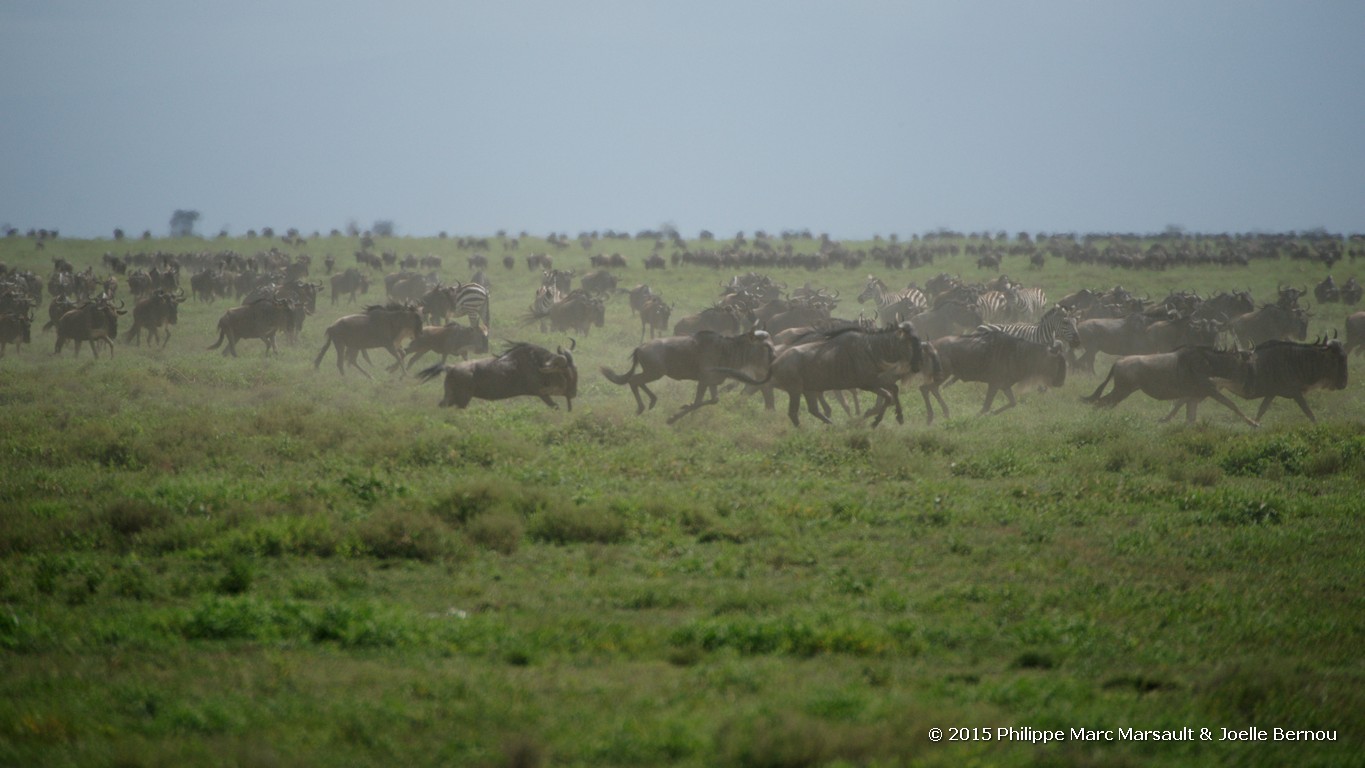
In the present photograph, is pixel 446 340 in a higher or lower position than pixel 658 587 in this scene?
higher

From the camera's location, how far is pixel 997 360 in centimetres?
1970

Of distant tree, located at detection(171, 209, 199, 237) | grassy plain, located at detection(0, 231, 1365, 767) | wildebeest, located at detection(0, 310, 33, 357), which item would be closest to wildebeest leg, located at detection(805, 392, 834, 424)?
grassy plain, located at detection(0, 231, 1365, 767)

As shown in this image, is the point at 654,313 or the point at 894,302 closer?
the point at 654,313

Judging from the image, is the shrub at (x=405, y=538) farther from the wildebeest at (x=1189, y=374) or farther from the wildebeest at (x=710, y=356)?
the wildebeest at (x=1189, y=374)

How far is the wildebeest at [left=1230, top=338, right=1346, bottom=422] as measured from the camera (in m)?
18.2

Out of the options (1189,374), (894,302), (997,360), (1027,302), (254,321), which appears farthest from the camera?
(894,302)

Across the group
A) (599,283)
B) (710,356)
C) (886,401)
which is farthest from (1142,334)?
(599,283)

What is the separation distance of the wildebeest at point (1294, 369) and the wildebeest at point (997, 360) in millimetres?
3186

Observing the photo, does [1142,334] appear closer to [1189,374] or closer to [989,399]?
[1189,374]

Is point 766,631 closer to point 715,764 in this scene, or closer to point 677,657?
point 677,657

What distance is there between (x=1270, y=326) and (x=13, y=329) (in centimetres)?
3257

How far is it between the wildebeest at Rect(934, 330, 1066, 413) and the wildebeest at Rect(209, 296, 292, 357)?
17.0m

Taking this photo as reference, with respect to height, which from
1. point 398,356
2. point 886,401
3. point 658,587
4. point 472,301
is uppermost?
point 472,301

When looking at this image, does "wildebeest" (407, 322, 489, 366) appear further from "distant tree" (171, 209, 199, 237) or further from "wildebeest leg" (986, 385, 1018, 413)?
"distant tree" (171, 209, 199, 237)
